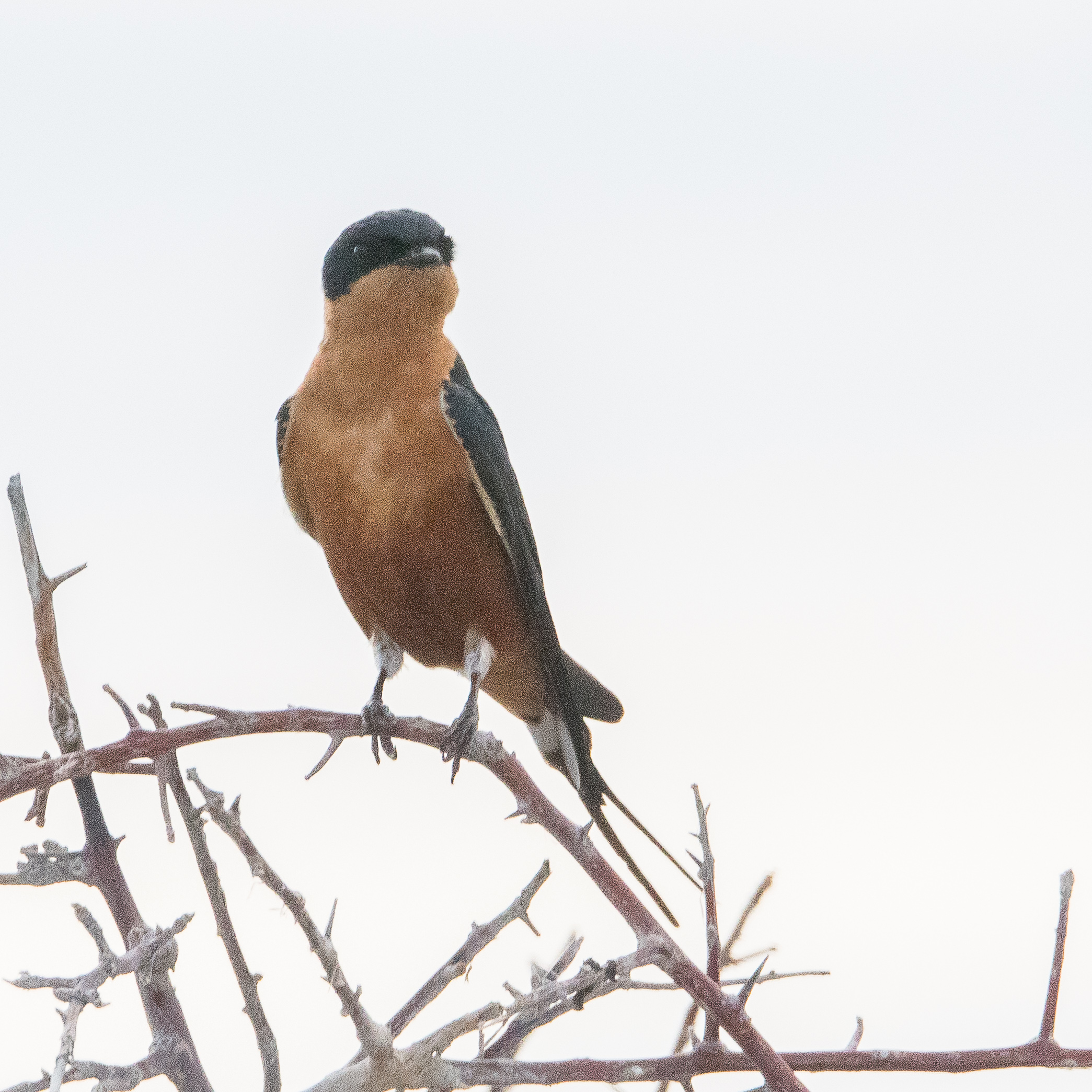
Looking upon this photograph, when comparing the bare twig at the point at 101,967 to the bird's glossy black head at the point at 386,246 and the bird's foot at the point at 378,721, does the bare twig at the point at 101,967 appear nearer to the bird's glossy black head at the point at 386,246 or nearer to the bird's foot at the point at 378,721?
the bird's foot at the point at 378,721

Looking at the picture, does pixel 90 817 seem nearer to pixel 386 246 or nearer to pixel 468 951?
pixel 468 951

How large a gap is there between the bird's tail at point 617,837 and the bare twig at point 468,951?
2.13 feet

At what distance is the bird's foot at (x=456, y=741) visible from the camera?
14.1 feet

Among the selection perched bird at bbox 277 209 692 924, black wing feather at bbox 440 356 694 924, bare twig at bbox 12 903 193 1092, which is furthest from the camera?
black wing feather at bbox 440 356 694 924

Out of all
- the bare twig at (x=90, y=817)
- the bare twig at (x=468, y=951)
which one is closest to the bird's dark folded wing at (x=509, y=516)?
the bare twig at (x=468, y=951)

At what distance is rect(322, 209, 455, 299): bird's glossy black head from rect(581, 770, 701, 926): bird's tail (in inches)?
93.4

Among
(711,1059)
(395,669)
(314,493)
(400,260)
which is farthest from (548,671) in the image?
(711,1059)

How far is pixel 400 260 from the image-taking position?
5.97 meters

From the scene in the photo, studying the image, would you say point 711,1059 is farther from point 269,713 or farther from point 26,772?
point 26,772

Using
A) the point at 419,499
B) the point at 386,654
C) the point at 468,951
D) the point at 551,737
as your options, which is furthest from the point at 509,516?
the point at 468,951

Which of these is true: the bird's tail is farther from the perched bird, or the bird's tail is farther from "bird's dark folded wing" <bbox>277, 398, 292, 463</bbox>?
"bird's dark folded wing" <bbox>277, 398, 292, 463</bbox>

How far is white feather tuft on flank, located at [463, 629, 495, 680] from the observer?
5.74 metres

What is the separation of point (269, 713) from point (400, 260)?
10.2ft

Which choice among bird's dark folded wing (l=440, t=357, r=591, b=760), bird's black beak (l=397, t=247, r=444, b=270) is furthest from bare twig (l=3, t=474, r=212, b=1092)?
bird's black beak (l=397, t=247, r=444, b=270)
